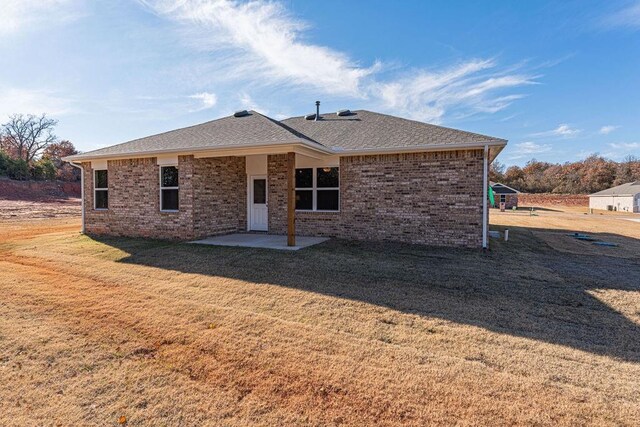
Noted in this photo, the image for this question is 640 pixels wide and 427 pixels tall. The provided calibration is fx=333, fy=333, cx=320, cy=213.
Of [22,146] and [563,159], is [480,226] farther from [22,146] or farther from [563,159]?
[563,159]

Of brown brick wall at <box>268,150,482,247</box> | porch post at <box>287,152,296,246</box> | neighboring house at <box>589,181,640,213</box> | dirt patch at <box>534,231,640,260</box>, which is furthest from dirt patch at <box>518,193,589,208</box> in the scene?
porch post at <box>287,152,296,246</box>

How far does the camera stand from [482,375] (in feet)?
10.7

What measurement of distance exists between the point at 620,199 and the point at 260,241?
52.1 meters

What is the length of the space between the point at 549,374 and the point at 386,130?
9446mm

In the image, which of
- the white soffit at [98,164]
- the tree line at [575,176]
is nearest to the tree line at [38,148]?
the white soffit at [98,164]

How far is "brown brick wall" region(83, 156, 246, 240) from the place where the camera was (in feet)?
35.6

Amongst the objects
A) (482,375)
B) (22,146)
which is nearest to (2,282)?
(482,375)

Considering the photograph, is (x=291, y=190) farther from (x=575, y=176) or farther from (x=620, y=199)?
(x=575, y=176)

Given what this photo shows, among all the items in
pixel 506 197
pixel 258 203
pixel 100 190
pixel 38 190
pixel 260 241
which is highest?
pixel 38 190

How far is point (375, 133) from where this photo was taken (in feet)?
37.7

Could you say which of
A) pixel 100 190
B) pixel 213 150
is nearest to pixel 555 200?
pixel 213 150

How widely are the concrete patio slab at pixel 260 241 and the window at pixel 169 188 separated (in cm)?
176

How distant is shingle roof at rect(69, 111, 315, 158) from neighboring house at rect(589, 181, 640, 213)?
47.9 meters

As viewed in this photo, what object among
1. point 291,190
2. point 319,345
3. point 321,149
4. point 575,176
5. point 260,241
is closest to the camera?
point 319,345
